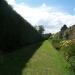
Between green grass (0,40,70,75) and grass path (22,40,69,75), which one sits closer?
green grass (0,40,70,75)

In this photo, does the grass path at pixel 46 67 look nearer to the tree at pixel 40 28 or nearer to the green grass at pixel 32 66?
the green grass at pixel 32 66

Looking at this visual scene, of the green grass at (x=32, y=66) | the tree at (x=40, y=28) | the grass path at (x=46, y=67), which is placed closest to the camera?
the green grass at (x=32, y=66)

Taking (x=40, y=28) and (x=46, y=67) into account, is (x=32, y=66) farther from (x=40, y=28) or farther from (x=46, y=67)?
(x=40, y=28)

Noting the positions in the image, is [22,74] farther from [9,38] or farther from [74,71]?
[9,38]

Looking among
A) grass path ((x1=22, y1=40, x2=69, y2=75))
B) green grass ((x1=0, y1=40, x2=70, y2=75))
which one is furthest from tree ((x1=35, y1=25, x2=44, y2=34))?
grass path ((x1=22, y1=40, x2=69, y2=75))

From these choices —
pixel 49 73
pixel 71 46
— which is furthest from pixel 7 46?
pixel 49 73

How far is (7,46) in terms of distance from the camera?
18.6m

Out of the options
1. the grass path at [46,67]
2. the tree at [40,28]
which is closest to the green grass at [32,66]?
the grass path at [46,67]

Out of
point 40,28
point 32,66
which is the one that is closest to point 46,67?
point 32,66

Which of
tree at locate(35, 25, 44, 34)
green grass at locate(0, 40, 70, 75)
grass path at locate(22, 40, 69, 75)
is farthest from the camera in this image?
tree at locate(35, 25, 44, 34)

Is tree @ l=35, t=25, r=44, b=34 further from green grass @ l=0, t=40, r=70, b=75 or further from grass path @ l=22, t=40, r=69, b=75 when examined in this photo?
grass path @ l=22, t=40, r=69, b=75

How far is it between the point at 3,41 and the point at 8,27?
55.0 inches

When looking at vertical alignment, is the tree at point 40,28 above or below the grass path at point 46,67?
above

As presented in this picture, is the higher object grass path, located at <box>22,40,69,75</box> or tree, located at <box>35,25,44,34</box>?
tree, located at <box>35,25,44,34</box>
